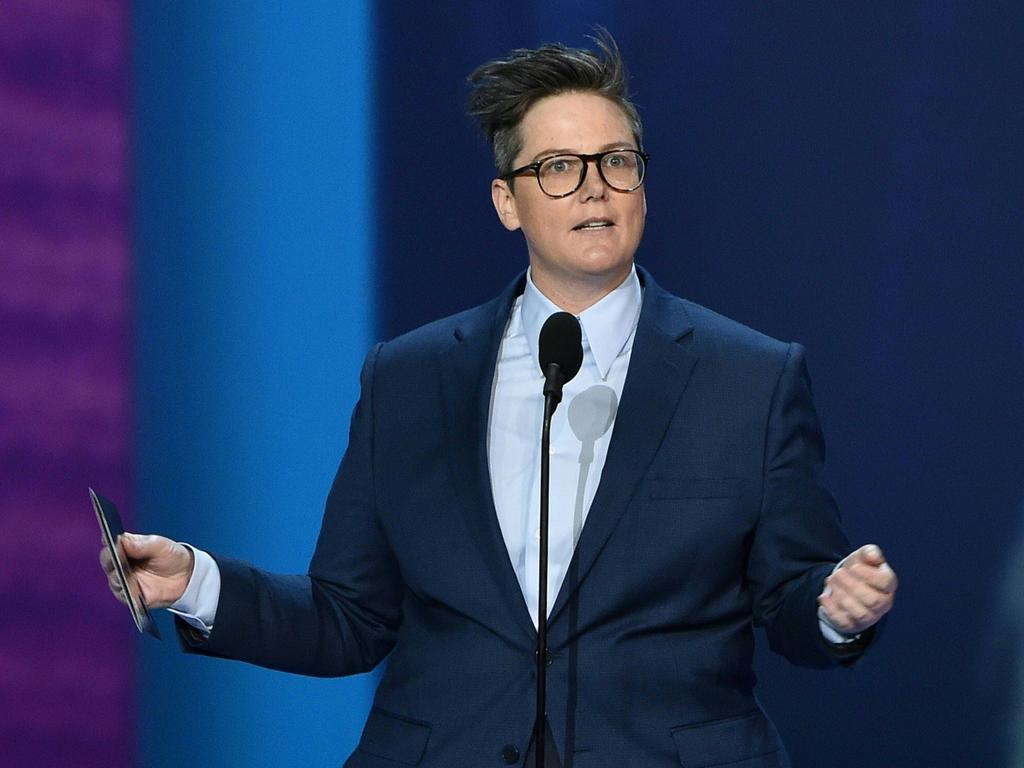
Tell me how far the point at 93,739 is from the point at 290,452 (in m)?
0.67

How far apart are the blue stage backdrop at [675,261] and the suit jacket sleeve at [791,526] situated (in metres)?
0.74

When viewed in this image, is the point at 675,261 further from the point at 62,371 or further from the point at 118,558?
the point at 118,558

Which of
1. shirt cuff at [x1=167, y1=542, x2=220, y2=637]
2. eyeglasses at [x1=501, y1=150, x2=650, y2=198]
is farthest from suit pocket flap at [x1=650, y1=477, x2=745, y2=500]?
shirt cuff at [x1=167, y1=542, x2=220, y2=637]

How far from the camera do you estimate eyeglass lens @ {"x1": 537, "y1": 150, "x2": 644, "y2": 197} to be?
2250 millimetres

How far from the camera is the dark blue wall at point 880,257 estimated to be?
282cm

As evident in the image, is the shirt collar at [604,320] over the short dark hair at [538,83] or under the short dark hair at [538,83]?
under

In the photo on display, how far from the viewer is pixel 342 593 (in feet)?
7.66

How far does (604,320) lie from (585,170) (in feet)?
0.71

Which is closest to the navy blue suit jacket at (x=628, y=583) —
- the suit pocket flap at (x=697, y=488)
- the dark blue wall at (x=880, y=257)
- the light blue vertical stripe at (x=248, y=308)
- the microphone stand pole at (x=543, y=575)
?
the suit pocket flap at (x=697, y=488)

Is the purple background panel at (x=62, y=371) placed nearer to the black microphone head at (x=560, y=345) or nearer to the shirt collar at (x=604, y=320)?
the shirt collar at (x=604, y=320)

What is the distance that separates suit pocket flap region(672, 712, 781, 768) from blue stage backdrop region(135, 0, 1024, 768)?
89 centimetres

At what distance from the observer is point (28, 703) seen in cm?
297

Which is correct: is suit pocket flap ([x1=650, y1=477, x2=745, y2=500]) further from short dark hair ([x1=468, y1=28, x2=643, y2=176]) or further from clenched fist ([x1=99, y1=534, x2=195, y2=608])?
clenched fist ([x1=99, y1=534, x2=195, y2=608])

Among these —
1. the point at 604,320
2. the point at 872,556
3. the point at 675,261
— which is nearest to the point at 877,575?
the point at 872,556
